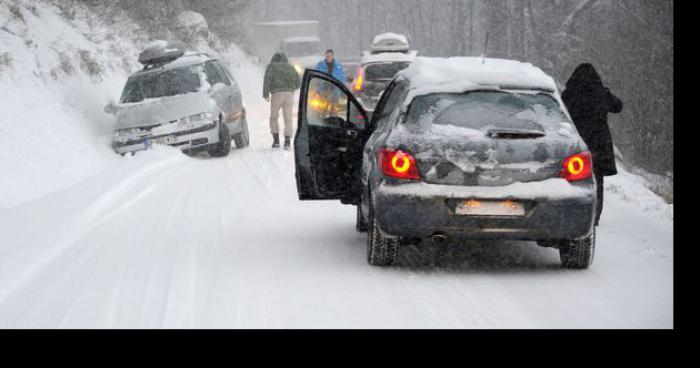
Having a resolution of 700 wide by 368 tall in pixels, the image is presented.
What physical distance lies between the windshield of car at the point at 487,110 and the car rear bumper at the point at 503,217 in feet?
1.81

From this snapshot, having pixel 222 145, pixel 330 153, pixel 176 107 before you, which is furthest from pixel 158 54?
pixel 330 153

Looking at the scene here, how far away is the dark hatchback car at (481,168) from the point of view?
7266mm

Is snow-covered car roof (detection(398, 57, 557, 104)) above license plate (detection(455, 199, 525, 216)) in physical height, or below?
above

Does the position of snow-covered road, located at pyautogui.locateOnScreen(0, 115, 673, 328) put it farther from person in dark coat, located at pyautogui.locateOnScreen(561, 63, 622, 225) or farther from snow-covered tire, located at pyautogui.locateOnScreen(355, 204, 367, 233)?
person in dark coat, located at pyautogui.locateOnScreen(561, 63, 622, 225)

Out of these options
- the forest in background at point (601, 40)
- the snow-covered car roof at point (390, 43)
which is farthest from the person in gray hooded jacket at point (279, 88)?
the forest in background at point (601, 40)

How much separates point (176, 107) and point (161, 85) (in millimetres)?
825

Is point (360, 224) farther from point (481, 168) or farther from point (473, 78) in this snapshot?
point (481, 168)

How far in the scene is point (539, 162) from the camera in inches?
289

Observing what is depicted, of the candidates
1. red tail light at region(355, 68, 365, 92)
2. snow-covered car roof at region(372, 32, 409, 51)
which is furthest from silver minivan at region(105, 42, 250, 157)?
snow-covered car roof at region(372, 32, 409, 51)

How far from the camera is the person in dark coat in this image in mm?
9719

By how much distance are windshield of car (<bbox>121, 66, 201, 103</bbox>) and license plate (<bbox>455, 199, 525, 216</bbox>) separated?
11.7 meters
